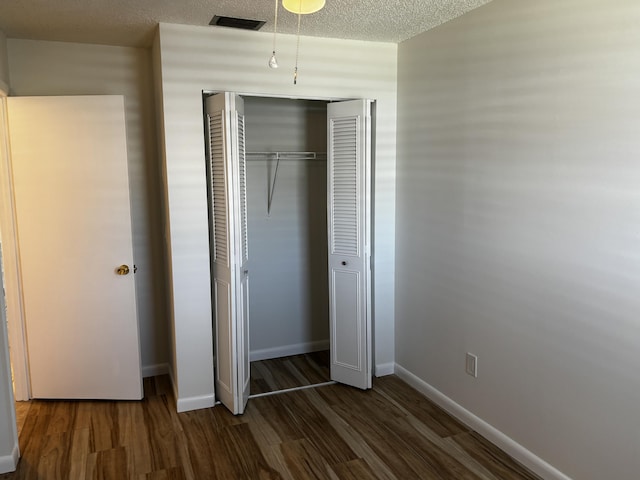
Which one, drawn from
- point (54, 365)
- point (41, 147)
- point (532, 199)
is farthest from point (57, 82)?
point (532, 199)

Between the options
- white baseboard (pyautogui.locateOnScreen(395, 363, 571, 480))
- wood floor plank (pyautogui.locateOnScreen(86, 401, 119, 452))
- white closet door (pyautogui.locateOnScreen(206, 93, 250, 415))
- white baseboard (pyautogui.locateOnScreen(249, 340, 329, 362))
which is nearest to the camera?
white baseboard (pyautogui.locateOnScreen(395, 363, 571, 480))

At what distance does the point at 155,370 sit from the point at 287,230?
1433 mm

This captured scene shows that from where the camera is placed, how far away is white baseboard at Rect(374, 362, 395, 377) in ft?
11.9

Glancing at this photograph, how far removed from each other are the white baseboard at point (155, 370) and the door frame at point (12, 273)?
74 cm

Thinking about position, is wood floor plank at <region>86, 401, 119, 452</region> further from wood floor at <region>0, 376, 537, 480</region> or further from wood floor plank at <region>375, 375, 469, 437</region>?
wood floor plank at <region>375, 375, 469, 437</region>

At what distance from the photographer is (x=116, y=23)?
2.82 m

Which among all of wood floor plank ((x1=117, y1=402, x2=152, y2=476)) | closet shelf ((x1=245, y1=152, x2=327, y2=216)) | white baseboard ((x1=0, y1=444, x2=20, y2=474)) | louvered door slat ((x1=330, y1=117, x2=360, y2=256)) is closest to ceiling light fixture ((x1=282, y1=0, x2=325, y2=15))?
louvered door slat ((x1=330, y1=117, x2=360, y2=256))

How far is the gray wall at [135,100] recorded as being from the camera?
3.18 metres

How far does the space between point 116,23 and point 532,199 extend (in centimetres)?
242

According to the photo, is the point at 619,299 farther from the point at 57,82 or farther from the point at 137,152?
the point at 57,82

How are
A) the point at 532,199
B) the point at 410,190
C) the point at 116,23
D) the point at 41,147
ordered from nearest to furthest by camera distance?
1. the point at 532,199
2. the point at 116,23
3. the point at 41,147
4. the point at 410,190

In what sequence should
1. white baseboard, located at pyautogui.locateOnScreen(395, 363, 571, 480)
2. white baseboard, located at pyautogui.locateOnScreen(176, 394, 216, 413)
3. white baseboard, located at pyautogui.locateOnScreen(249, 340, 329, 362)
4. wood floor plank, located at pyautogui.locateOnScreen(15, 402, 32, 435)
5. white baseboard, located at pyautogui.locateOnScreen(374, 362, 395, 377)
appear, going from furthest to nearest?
white baseboard, located at pyautogui.locateOnScreen(249, 340, 329, 362) < white baseboard, located at pyautogui.locateOnScreen(374, 362, 395, 377) < white baseboard, located at pyautogui.locateOnScreen(176, 394, 216, 413) < wood floor plank, located at pyautogui.locateOnScreen(15, 402, 32, 435) < white baseboard, located at pyautogui.locateOnScreen(395, 363, 571, 480)

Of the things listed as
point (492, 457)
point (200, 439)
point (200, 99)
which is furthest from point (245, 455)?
point (200, 99)

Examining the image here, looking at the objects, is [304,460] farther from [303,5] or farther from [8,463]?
[303,5]
